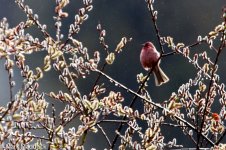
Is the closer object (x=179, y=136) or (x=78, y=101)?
(x=78, y=101)

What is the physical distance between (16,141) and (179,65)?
868 centimetres

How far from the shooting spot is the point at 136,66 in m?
11.5

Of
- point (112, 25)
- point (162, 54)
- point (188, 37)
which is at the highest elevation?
point (112, 25)

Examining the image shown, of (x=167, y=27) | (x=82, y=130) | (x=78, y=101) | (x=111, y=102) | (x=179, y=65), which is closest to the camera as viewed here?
(x=82, y=130)

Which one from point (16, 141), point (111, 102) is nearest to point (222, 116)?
point (111, 102)

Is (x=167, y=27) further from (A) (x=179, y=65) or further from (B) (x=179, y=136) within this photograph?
(B) (x=179, y=136)

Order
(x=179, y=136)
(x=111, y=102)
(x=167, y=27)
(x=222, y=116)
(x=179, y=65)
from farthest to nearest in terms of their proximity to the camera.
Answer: (x=167, y=27) < (x=179, y=65) < (x=179, y=136) < (x=222, y=116) < (x=111, y=102)

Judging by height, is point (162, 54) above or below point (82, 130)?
above

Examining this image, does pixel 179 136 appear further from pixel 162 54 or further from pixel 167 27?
pixel 162 54

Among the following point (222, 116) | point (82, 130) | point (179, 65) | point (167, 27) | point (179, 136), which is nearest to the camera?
point (82, 130)

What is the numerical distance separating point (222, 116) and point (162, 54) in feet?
2.64

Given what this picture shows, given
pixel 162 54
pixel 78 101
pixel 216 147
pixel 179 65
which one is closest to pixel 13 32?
pixel 78 101

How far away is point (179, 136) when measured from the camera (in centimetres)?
905

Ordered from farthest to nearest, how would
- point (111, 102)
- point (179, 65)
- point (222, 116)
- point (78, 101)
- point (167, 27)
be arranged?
point (167, 27) → point (179, 65) → point (222, 116) → point (111, 102) → point (78, 101)
